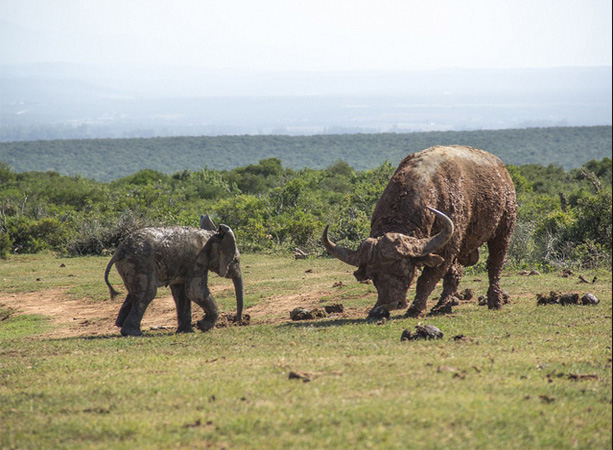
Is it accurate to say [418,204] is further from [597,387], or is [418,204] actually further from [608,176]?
[608,176]

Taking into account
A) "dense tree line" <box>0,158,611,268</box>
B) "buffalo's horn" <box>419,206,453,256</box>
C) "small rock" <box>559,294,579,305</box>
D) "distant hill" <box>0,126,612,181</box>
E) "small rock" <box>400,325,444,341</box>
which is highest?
"buffalo's horn" <box>419,206,453,256</box>

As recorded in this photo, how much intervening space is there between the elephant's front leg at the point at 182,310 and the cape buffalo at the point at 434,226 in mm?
2411

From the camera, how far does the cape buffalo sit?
11.1m

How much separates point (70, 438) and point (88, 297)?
1078 centimetres

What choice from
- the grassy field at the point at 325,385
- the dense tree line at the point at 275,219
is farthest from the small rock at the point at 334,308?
the dense tree line at the point at 275,219

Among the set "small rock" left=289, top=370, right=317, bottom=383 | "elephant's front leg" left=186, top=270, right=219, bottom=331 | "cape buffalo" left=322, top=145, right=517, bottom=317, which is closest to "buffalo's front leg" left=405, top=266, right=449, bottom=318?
"cape buffalo" left=322, top=145, right=517, bottom=317

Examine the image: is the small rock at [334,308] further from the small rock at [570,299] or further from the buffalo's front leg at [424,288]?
the small rock at [570,299]

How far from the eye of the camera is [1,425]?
7.09m

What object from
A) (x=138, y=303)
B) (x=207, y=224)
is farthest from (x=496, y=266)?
(x=138, y=303)

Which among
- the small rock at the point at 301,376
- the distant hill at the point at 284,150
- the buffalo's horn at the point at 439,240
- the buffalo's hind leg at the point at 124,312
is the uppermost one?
the buffalo's horn at the point at 439,240

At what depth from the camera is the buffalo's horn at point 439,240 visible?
11.2m

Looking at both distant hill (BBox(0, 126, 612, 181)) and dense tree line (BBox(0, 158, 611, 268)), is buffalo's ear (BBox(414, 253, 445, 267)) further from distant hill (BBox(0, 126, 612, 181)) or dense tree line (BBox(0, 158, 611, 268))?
distant hill (BBox(0, 126, 612, 181))

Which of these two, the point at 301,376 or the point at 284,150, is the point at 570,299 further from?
the point at 284,150

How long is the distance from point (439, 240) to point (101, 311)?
749cm
